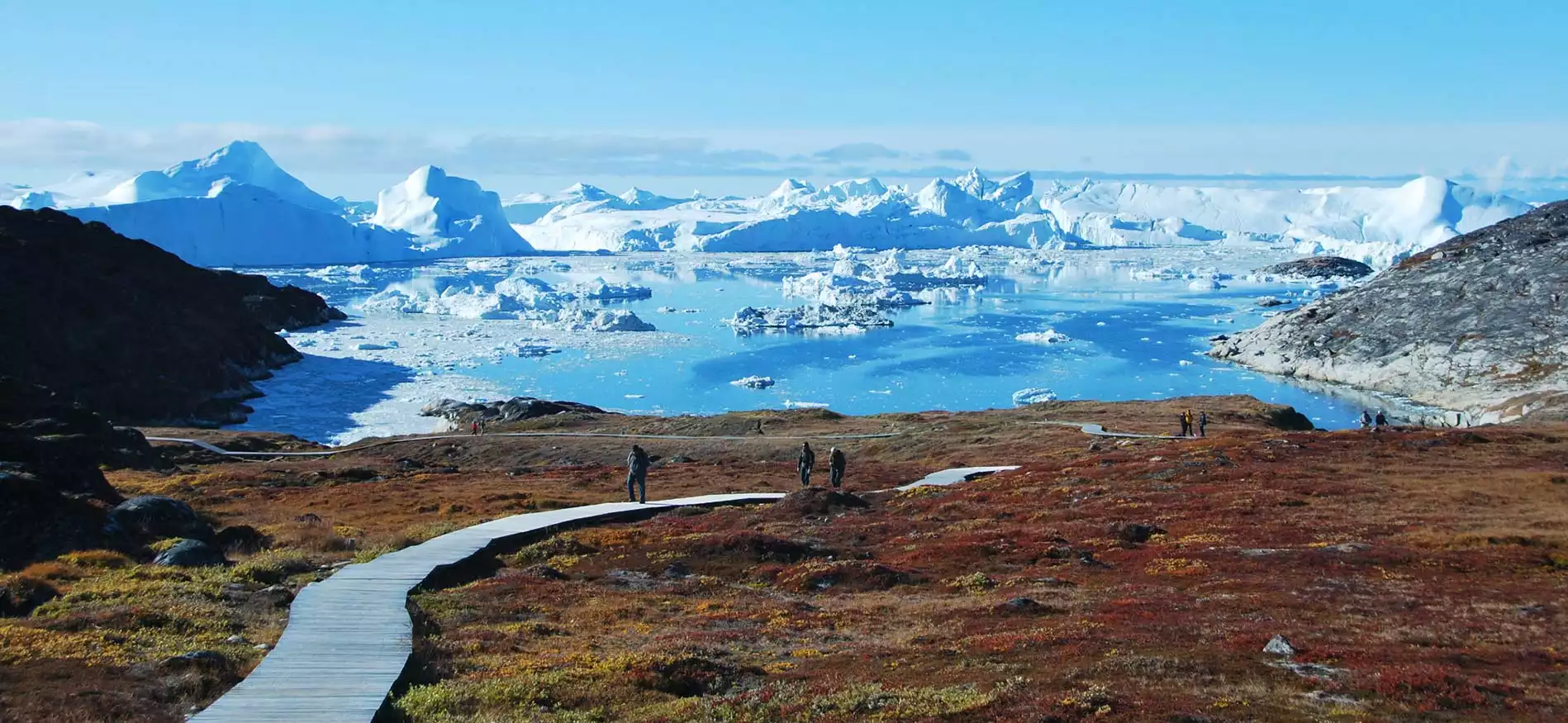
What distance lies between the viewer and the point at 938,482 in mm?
37344

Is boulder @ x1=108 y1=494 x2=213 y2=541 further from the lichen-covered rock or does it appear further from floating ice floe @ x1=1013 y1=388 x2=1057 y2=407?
floating ice floe @ x1=1013 y1=388 x2=1057 y2=407

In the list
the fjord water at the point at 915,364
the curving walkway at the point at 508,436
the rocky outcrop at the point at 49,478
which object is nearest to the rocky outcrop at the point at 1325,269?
the fjord water at the point at 915,364

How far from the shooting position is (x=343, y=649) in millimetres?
14125

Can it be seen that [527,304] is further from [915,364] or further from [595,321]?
[915,364]

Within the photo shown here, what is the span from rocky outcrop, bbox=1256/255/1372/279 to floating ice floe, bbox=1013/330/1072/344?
3367 inches

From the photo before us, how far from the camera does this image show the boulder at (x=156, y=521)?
2378 centimetres

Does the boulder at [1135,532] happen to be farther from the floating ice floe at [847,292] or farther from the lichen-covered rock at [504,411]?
the floating ice floe at [847,292]

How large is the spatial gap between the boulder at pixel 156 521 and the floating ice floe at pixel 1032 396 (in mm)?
66513

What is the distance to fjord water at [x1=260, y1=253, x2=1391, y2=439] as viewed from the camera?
89.0 m

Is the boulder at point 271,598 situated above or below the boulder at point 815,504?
above

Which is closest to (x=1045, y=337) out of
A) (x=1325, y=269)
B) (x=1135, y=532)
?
(x=1325, y=269)

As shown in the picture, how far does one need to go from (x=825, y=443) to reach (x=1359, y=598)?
129ft

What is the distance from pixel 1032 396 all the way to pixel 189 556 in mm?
73984

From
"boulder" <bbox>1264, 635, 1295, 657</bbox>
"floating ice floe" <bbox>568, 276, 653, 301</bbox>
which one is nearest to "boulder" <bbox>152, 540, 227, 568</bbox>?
"boulder" <bbox>1264, 635, 1295, 657</bbox>
